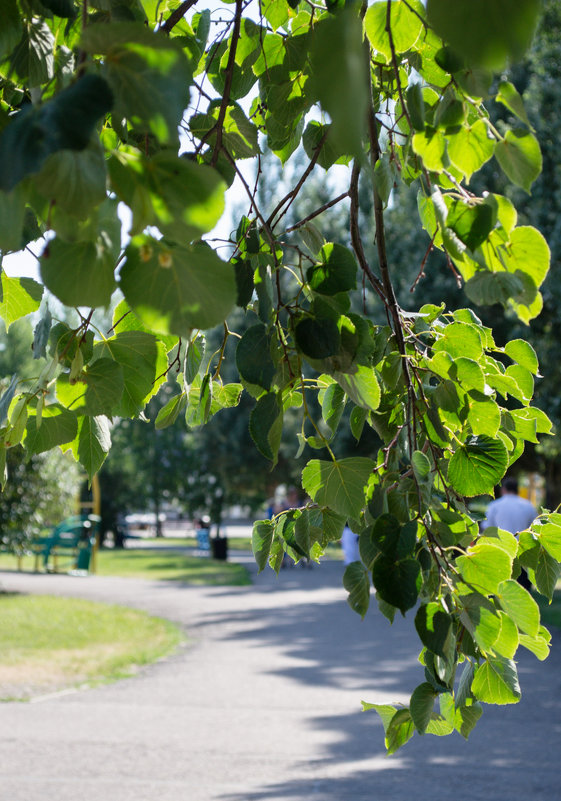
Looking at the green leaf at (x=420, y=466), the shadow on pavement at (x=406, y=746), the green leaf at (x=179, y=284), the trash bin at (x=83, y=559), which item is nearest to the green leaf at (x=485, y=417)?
the green leaf at (x=420, y=466)

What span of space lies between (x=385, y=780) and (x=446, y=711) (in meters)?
4.41

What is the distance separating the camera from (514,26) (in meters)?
0.58

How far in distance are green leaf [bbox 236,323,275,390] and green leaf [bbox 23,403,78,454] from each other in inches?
12.3

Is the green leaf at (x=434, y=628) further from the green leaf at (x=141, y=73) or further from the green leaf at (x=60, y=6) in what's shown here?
the green leaf at (x=60, y=6)

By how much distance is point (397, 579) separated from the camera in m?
1.17

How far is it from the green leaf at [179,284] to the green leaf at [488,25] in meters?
0.35

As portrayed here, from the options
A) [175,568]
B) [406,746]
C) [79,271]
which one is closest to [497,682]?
[79,271]

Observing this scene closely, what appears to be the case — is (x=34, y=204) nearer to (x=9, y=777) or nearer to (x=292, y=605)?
(x=9, y=777)

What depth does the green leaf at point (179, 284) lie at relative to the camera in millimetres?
854

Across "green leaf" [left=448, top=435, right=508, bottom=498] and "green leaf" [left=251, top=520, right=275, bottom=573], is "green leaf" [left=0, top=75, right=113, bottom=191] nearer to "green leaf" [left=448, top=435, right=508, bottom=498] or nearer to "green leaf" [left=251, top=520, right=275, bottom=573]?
"green leaf" [left=448, top=435, right=508, bottom=498]

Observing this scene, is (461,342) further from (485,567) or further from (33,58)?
(33,58)

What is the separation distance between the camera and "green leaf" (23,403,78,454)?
136 cm

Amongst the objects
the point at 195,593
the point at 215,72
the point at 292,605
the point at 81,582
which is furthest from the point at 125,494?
the point at 215,72

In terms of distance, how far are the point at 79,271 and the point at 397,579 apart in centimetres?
58
